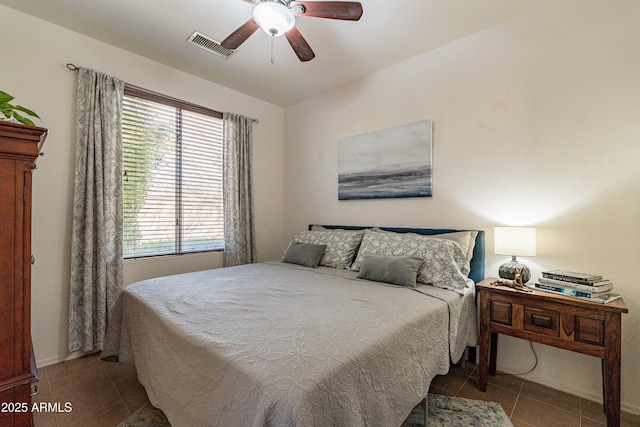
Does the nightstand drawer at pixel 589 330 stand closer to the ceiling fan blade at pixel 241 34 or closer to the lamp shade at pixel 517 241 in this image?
the lamp shade at pixel 517 241

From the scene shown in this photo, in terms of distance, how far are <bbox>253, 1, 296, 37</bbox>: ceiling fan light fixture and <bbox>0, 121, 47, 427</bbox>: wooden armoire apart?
1.27 meters

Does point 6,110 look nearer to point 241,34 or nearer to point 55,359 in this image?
point 241,34

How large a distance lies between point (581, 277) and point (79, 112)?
3878 mm

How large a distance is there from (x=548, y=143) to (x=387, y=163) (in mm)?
1301

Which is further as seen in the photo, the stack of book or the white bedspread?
the stack of book

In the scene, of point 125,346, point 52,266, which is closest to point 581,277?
point 125,346

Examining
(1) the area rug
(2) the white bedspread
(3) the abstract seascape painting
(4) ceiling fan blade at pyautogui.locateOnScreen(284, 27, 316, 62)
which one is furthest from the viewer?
(3) the abstract seascape painting

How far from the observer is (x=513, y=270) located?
2010 mm

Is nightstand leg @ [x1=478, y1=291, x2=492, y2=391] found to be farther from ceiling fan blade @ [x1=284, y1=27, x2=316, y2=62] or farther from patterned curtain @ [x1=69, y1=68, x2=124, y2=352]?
patterned curtain @ [x1=69, y1=68, x2=124, y2=352]

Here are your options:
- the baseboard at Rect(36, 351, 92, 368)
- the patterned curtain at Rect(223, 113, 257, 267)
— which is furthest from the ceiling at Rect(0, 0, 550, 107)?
the baseboard at Rect(36, 351, 92, 368)

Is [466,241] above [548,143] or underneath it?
underneath

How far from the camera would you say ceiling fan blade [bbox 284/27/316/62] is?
189 cm

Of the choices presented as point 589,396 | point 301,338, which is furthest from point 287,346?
point 589,396

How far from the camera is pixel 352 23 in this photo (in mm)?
2248
